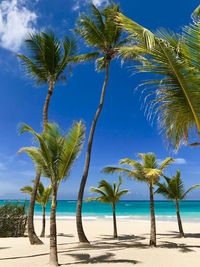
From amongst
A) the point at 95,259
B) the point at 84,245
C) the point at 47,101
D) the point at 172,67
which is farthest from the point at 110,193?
the point at 172,67

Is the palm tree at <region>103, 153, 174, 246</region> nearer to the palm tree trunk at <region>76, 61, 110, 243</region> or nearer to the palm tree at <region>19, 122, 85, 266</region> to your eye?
the palm tree trunk at <region>76, 61, 110, 243</region>

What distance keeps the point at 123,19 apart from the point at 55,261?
679cm

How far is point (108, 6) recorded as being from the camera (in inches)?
597

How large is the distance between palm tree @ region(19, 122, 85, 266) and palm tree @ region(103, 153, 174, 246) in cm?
402

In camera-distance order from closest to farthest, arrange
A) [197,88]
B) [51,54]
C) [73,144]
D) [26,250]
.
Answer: [197,88], [73,144], [26,250], [51,54]

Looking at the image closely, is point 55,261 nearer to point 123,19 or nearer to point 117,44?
point 123,19

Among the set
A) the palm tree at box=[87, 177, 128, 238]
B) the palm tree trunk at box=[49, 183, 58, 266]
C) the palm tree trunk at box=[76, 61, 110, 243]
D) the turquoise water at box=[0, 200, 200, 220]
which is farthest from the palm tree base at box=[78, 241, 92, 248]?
the turquoise water at box=[0, 200, 200, 220]

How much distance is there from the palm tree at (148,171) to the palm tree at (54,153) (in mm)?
4020

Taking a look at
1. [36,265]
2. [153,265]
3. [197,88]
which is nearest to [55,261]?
[36,265]

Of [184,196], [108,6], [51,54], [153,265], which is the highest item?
[108,6]

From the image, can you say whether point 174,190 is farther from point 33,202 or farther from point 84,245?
point 33,202

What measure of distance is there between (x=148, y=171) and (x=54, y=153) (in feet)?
15.9

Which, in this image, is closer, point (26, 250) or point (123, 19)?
point (123, 19)

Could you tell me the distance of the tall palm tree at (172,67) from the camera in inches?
151
